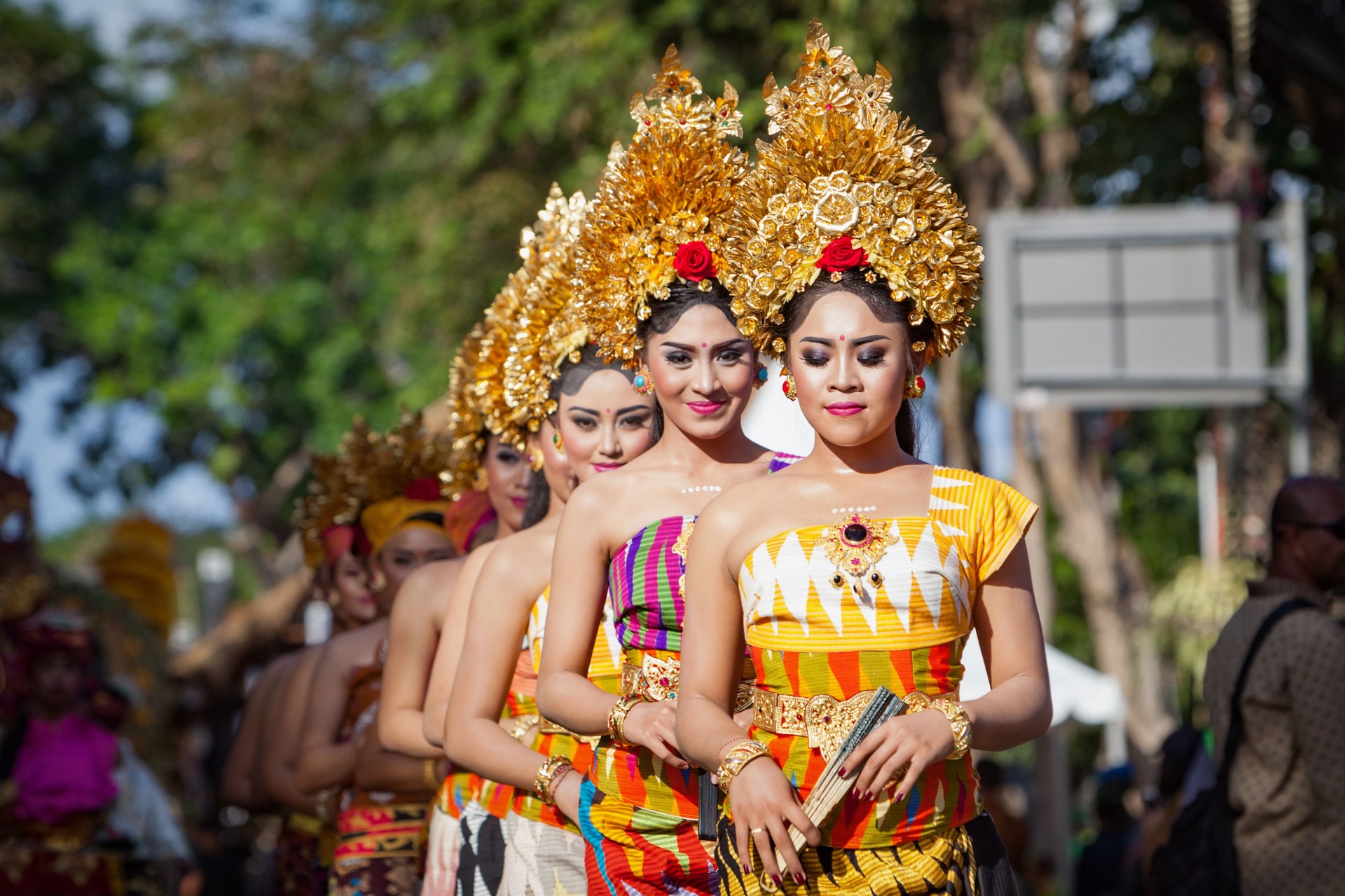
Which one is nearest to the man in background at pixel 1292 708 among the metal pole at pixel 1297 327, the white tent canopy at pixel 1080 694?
the metal pole at pixel 1297 327

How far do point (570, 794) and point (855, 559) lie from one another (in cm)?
113

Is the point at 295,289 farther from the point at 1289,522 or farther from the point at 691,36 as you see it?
the point at 1289,522

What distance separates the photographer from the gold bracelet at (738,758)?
9.45 ft

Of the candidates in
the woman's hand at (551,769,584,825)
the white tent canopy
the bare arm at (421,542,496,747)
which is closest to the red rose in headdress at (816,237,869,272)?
the woman's hand at (551,769,584,825)

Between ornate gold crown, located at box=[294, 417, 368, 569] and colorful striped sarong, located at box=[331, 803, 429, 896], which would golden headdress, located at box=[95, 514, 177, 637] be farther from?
colorful striped sarong, located at box=[331, 803, 429, 896]

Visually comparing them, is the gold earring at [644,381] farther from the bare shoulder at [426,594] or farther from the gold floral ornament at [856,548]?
the bare shoulder at [426,594]

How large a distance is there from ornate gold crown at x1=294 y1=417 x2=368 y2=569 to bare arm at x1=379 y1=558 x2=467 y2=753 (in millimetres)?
1648

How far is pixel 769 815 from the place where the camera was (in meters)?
2.80

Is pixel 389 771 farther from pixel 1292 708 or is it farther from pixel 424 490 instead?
pixel 1292 708

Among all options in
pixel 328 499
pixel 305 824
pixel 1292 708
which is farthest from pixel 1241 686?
pixel 328 499

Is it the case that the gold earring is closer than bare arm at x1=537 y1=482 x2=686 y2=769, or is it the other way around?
bare arm at x1=537 y1=482 x2=686 y2=769

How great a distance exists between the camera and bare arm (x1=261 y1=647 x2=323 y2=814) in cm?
605

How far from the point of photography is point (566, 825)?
4.05 m

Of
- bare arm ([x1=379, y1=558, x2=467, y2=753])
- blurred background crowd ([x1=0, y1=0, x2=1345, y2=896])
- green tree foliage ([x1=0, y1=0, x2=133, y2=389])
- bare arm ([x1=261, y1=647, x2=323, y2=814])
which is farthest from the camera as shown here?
green tree foliage ([x1=0, y1=0, x2=133, y2=389])
